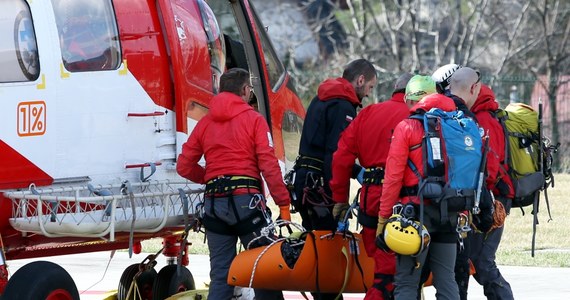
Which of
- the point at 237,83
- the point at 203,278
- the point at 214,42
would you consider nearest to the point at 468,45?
the point at 203,278

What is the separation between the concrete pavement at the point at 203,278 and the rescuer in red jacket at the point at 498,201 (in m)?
1.58

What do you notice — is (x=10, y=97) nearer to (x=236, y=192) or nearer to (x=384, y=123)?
(x=236, y=192)

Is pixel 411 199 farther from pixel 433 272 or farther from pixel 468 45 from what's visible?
pixel 468 45

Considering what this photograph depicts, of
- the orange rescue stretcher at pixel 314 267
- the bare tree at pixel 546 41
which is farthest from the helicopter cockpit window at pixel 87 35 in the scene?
the bare tree at pixel 546 41

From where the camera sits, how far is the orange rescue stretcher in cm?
701

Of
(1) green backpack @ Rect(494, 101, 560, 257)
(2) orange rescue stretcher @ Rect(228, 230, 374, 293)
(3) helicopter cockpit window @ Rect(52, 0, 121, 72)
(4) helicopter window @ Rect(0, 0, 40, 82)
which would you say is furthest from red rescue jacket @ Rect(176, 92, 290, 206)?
(1) green backpack @ Rect(494, 101, 560, 257)

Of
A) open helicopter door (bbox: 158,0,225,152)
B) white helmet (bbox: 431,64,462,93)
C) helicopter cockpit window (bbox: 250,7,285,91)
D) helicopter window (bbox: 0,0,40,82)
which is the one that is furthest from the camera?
helicopter cockpit window (bbox: 250,7,285,91)

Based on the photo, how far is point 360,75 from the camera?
7.76 meters

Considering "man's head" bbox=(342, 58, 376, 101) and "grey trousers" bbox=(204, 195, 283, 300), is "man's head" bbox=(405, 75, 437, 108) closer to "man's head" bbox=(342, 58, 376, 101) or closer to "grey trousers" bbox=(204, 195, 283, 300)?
"man's head" bbox=(342, 58, 376, 101)

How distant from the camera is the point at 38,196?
21.8 ft

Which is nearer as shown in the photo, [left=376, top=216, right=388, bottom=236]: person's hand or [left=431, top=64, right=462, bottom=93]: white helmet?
[left=376, top=216, right=388, bottom=236]: person's hand

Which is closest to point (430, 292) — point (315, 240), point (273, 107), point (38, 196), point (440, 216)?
point (273, 107)

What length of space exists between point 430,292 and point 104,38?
12.5 feet

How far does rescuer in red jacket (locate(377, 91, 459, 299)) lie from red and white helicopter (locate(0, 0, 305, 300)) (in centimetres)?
159
